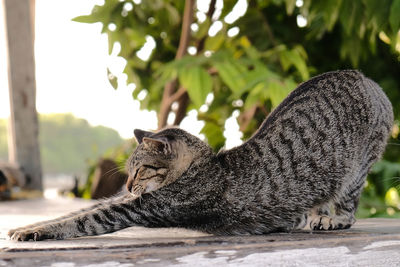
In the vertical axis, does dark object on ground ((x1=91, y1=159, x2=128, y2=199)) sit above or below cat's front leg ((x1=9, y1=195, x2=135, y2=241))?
above

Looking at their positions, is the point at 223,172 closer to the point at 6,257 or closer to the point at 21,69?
the point at 6,257

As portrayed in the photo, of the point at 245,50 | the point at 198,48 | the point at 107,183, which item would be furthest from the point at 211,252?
the point at 107,183

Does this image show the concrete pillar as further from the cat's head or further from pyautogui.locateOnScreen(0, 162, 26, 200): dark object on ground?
the cat's head

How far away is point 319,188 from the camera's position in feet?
5.69

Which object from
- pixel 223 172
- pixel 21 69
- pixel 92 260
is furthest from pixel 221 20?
pixel 92 260

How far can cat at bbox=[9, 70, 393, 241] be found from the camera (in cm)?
166

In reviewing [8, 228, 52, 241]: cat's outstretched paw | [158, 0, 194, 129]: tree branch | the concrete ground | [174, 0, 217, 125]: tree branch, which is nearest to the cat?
[8, 228, 52, 241]: cat's outstretched paw

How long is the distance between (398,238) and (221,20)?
8.31 ft

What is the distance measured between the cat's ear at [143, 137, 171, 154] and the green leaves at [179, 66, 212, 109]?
0.64 meters

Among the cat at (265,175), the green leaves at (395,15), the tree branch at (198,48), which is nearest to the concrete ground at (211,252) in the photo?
the cat at (265,175)

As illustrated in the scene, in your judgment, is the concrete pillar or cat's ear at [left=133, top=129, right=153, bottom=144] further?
the concrete pillar

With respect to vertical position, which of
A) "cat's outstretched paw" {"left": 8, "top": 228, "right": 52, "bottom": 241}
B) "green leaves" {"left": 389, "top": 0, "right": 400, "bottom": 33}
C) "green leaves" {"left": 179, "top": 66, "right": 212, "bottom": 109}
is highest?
"green leaves" {"left": 389, "top": 0, "right": 400, "bottom": 33}

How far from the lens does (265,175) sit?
1713 mm

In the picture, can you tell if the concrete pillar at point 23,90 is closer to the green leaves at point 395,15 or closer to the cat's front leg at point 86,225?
the cat's front leg at point 86,225
